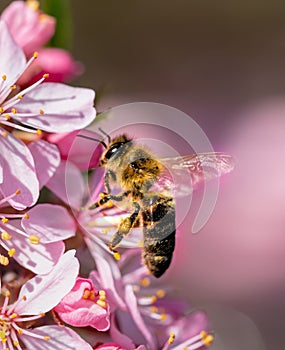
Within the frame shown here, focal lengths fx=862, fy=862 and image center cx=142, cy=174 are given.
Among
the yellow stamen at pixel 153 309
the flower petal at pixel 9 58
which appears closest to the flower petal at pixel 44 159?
the flower petal at pixel 9 58

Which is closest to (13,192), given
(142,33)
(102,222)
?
(102,222)

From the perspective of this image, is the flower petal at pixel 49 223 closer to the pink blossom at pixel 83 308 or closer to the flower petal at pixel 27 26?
the pink blossom at pixel 83 308

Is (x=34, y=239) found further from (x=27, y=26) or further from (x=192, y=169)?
(x=27, y=26)

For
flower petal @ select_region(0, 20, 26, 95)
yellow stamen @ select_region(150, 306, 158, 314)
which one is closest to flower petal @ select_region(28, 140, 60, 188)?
flower petal @ select_region(0, 20, 26, 95)

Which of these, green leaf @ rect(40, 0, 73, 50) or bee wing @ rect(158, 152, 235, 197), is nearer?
bee wing @ rect(158, 152, 235, 197)

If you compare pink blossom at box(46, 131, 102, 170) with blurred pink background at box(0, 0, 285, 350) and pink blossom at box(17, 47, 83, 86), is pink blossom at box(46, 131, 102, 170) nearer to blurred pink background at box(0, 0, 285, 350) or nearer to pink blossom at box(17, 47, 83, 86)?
pink blossom at box(17, 47, 83, 86)

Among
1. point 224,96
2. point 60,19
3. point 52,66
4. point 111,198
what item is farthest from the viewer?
point 224,96

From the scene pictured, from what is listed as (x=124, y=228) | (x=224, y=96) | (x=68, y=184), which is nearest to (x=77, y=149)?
(x=68, y=184)
